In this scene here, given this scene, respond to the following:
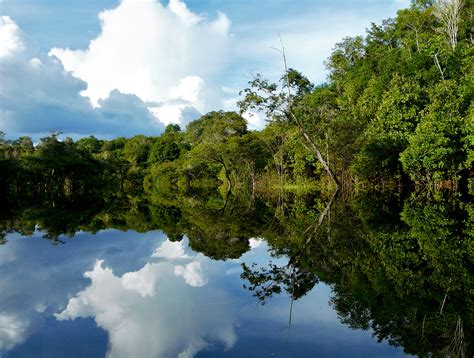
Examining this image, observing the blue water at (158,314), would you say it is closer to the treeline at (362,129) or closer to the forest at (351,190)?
the forest at (351,190)

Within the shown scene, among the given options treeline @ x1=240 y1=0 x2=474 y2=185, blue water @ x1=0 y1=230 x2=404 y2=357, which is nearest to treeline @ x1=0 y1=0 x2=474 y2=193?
treeline @ x1=240 y1=0 x2=474 y2=185

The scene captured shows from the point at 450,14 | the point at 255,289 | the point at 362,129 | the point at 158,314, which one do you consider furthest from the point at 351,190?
the point at 158,314

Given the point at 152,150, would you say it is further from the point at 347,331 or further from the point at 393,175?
the point at 347,331

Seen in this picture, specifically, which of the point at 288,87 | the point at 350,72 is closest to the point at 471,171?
the point at 288,87

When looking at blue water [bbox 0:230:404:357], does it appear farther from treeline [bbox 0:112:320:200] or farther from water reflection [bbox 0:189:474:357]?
treeline [bbox 0:112:320:200]

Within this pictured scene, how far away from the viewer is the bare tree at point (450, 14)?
133ft

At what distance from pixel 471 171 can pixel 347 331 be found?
29130 mm

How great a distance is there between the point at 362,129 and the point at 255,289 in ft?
92.6

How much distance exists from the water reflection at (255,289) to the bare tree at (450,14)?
33824 mm

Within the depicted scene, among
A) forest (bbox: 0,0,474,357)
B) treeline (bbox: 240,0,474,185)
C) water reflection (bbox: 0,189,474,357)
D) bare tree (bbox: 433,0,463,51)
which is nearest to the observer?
water reflection (bbox: 0,189,474,357)

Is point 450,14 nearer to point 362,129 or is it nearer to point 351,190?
point 362,129

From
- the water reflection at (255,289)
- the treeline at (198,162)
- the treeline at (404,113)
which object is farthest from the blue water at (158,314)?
the treeline at (198,162)

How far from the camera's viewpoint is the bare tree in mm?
40438

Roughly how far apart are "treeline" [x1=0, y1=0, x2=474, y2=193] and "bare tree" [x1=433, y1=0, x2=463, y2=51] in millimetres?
139
